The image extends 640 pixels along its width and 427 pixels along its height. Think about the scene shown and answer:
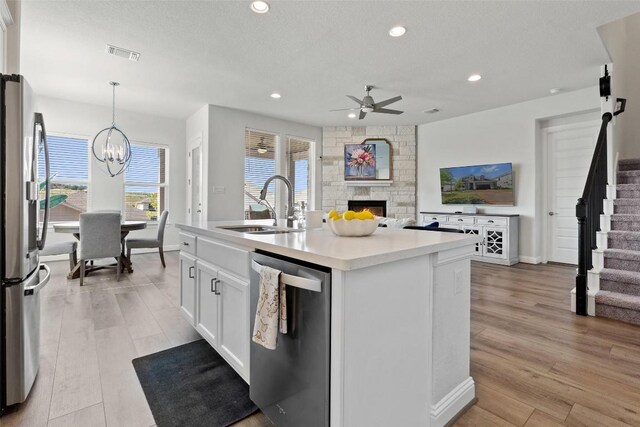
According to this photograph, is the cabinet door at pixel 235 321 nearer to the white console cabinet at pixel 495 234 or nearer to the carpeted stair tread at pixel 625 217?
the carpeted stair tread at pixel 625 217

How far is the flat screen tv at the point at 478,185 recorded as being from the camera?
18.6 ft

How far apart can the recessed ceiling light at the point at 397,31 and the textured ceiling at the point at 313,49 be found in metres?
0.08

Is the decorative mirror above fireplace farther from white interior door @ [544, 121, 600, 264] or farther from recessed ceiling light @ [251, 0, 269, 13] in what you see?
recessed ceiling light @ [251, 0, 269, 13]

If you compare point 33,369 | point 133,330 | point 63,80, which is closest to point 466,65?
point 133,330

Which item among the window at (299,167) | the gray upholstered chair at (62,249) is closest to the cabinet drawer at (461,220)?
the window at (299,167)

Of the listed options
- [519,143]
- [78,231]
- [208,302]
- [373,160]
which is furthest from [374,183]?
[208,302]

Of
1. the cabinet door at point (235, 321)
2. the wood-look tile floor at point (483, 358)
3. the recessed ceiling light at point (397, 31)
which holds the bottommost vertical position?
the wood-look tile floor at point (483, 358)

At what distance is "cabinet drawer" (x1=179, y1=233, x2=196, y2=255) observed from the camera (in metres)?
2.32

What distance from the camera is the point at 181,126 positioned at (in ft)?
22.5

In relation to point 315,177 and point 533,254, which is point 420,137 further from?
point 533,254

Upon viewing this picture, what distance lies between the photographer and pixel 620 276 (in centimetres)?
294

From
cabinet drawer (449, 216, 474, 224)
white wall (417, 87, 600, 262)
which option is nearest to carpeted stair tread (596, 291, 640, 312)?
white wall (417, 87, 600, 262)

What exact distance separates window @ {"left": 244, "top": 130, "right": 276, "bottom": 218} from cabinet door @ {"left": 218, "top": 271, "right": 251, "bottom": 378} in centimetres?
470

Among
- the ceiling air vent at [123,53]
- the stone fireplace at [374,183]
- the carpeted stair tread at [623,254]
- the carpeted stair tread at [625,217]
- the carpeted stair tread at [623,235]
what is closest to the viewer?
the carpeted stair tread at [623,254]
